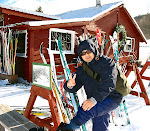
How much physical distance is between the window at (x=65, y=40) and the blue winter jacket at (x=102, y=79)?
580 cm

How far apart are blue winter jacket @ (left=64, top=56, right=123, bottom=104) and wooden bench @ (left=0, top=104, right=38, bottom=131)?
0.75 meters

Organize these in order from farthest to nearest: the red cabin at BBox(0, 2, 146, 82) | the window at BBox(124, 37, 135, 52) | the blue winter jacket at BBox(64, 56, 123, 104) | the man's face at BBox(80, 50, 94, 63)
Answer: the window at BBox(124, 37, 135, 52) < the red cabin at BBox(0, 2, 146, 82) < the man's face at BBox(80, 50, 94, 63) < the blue winter jacket at BBox(64, 56, 123, 104)

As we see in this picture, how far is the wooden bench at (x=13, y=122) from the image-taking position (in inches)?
78.0

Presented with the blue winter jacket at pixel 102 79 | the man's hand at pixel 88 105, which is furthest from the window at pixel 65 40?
the man's hand at pixel 88 105

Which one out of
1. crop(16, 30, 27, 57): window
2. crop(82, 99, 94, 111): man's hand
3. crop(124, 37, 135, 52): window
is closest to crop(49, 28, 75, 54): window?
crop(16, 30, 27, 57): window

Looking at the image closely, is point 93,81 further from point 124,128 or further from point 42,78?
point 124,128

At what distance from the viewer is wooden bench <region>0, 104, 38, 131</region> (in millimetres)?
1982

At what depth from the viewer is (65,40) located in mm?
8422

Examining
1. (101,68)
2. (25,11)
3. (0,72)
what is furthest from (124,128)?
(25,11)

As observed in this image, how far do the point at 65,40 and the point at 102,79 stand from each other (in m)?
6.81

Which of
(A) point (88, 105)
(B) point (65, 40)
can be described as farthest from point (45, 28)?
(A) point (88, 105)

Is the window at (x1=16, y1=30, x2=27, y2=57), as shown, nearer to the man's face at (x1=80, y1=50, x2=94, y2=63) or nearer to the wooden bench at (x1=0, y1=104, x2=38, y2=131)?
the wooden bench at (x1=0, y1=104, x2=38, y2=131)

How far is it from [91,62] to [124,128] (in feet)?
6.16

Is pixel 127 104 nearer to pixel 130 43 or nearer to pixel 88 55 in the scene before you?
pixel 88 55
